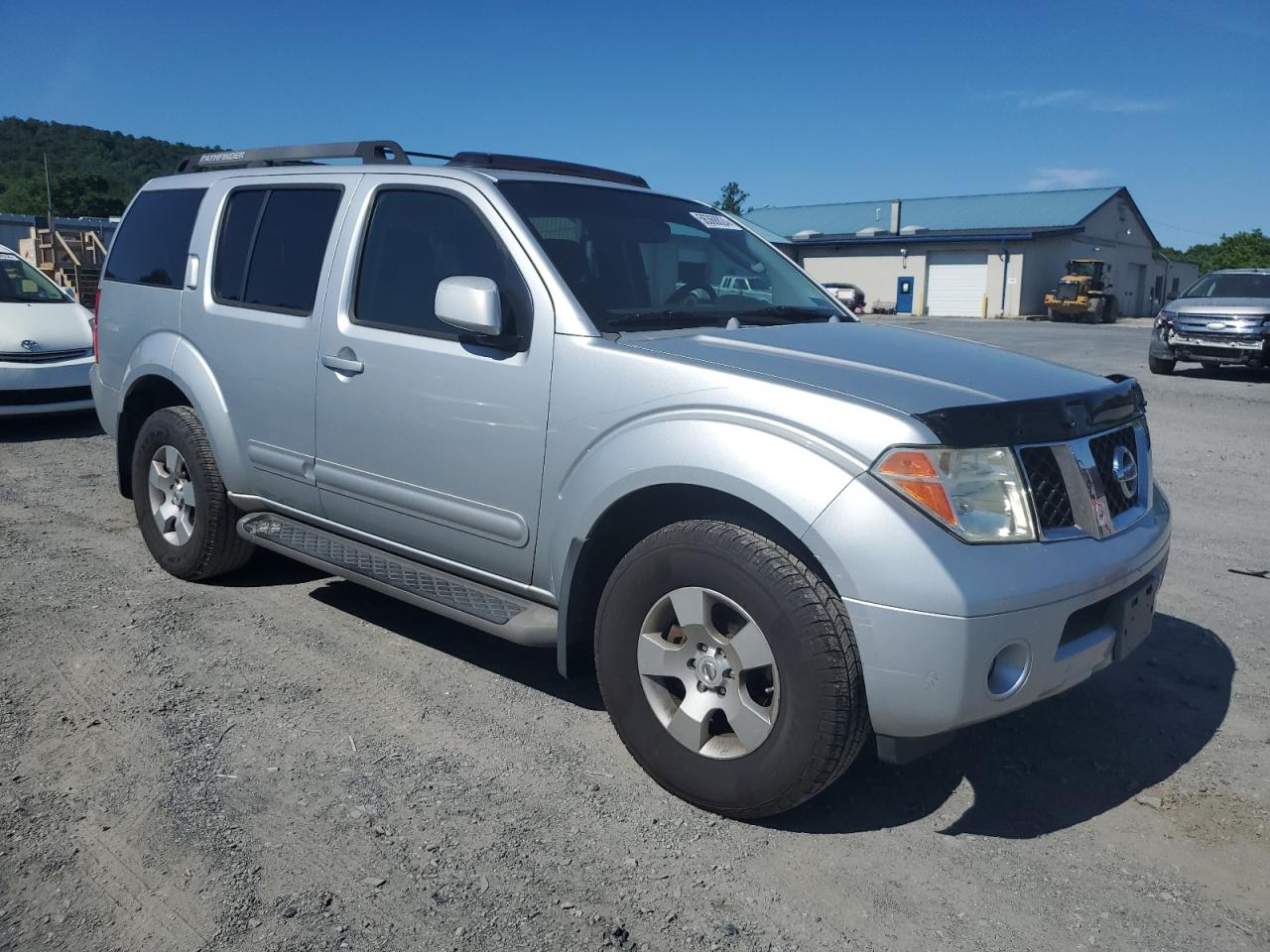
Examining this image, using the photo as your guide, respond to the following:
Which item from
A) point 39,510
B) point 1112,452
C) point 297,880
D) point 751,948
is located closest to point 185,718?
point 297,880

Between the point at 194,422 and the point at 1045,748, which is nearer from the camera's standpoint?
the point at 1045,748

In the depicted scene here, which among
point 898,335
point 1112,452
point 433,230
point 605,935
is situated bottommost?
point 605,935

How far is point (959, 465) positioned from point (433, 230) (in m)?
2.26

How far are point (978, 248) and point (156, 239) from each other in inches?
1868

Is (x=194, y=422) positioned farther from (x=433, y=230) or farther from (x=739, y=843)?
(x=739, y=843)

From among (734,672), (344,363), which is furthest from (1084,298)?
(734,672)

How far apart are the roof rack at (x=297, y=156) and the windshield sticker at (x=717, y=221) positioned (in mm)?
1265

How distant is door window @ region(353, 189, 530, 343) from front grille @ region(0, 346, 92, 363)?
6.30 m

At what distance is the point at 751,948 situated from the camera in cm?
258

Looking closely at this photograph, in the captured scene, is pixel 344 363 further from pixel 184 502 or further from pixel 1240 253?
pixel 1240 253

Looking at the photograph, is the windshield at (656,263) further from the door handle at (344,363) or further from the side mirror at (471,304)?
the door handle at (344,363)

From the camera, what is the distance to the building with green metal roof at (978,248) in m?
47.7

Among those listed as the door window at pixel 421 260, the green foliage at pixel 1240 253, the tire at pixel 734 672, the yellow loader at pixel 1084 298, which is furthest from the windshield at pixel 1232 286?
the green foliage at pixel 1240 253

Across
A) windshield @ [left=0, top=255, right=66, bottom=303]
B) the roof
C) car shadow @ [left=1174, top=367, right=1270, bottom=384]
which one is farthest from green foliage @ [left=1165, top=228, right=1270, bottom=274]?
windshield @ [left=0, top=255, right=66, bottom=303]
